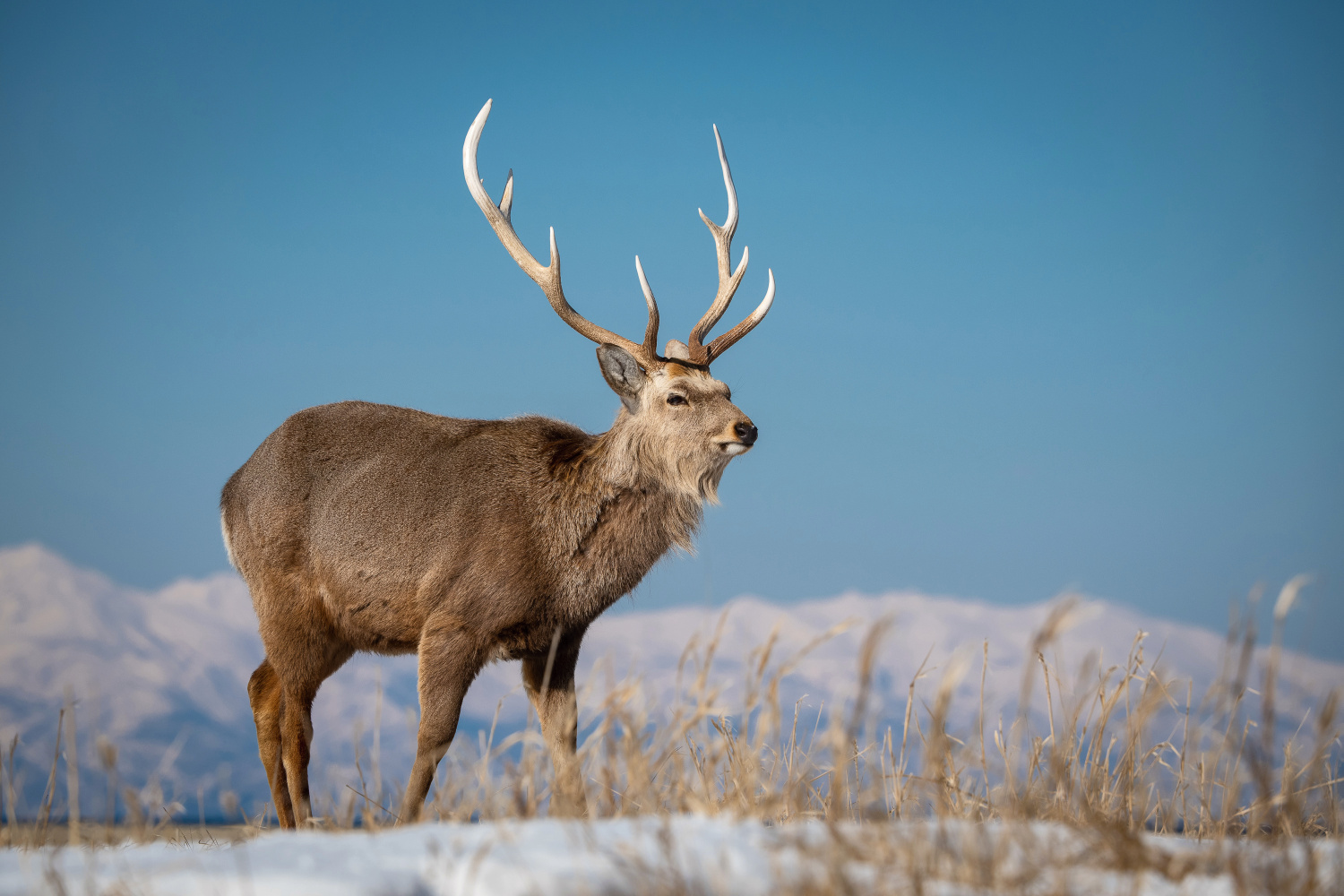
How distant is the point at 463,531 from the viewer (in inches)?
217

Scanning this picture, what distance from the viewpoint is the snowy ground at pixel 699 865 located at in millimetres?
2064

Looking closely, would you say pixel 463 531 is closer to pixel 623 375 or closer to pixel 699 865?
pixel 623 375

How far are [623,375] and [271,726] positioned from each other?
309 centimetres

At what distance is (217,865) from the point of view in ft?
7.62

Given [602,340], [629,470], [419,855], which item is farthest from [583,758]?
[602,340]

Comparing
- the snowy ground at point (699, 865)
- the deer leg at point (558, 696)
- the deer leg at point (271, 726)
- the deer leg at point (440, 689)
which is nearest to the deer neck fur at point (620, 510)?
the deer leg at point (558, 696)

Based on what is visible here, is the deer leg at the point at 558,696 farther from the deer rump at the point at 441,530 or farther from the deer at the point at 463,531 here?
the deer rump at the point at 441,530

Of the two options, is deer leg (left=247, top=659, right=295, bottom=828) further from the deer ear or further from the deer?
the deer ear

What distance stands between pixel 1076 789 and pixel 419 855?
2379 millimetres

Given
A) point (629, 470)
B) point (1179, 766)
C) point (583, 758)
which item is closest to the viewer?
point (583, 758)

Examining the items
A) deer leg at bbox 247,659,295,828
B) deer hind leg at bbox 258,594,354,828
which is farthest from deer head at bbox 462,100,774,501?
deer leg at bbox 247,659,295,828

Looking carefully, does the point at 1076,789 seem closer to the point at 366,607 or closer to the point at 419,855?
the point at 419,855

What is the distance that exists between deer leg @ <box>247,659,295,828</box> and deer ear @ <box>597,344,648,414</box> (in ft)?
8.92

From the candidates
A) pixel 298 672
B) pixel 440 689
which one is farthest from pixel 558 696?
pixel 298 672
